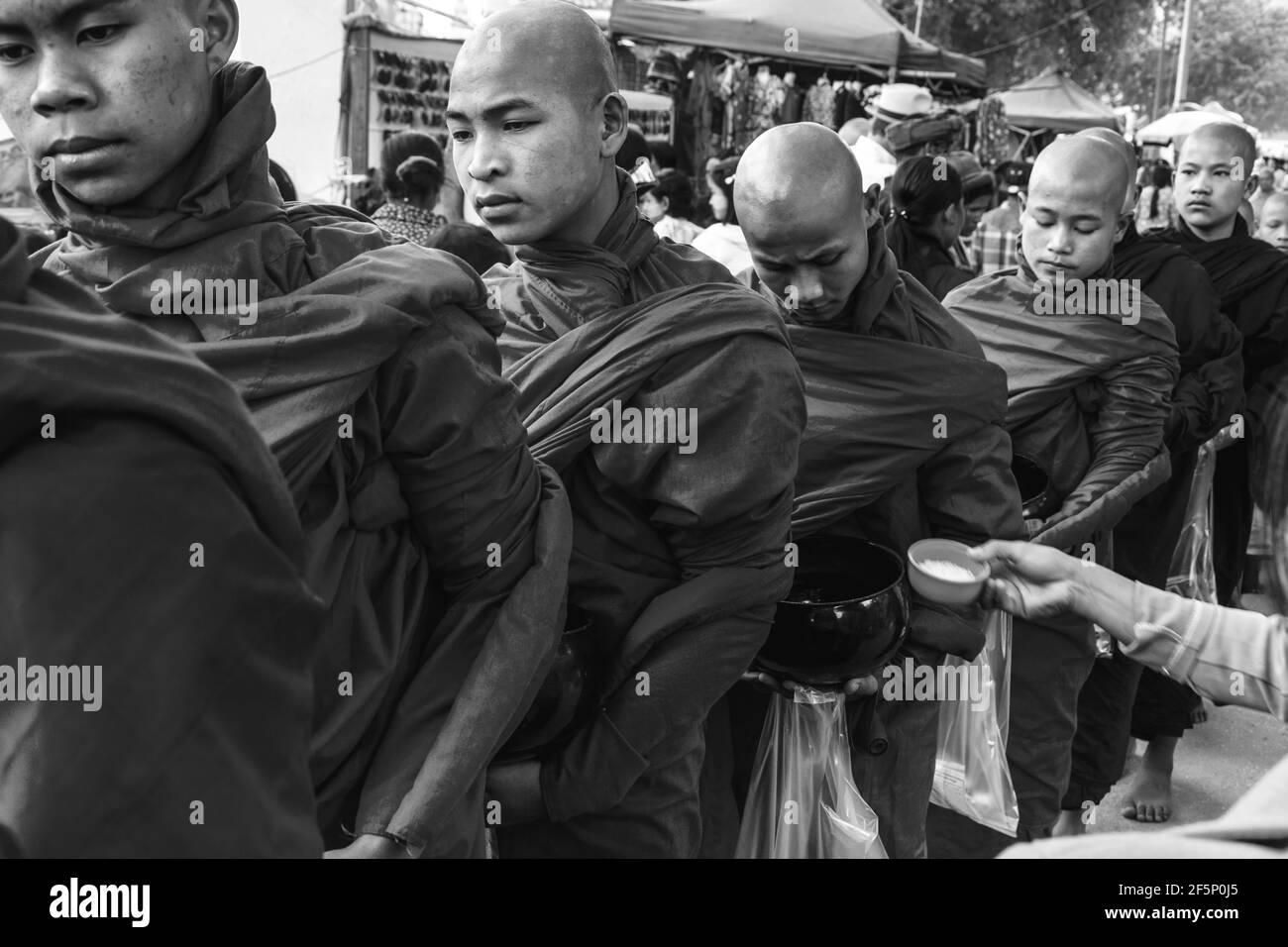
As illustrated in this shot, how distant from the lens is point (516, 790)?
216 cm

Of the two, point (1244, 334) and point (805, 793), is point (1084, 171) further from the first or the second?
point (805, 793)

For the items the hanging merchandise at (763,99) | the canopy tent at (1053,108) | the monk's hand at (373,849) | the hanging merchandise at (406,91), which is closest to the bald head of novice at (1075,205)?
the monk's hand at (373,849)

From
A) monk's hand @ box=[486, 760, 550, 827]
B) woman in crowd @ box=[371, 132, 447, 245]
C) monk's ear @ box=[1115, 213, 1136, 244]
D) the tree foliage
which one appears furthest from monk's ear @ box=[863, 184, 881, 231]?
the tree foliage

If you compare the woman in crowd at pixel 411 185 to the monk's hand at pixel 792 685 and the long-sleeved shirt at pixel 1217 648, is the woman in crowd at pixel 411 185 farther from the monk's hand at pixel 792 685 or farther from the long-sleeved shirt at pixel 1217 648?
the long-sleeved shirt at pixel 1217 648

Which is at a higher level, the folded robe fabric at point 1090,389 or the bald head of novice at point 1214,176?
the bald head of novice at point 1214,176

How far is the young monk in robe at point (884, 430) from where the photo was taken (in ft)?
9.43

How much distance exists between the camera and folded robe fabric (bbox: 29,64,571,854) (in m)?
1.57

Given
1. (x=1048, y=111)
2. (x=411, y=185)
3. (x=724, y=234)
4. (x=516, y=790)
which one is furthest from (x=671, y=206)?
(x=1048, y=111)

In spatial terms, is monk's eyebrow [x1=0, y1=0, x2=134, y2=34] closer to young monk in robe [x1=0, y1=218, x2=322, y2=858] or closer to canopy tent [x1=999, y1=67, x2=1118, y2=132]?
young monk in robe [x1=0, y1=218, x2=322, y2=858]

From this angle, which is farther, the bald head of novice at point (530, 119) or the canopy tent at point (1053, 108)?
the canopy tent at point (1053, 108)

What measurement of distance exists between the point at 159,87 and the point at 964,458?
1.99m

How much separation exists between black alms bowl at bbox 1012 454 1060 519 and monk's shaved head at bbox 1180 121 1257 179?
2430mm

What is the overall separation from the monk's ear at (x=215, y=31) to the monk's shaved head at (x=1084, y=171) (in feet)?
9.11

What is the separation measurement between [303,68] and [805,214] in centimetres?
737
